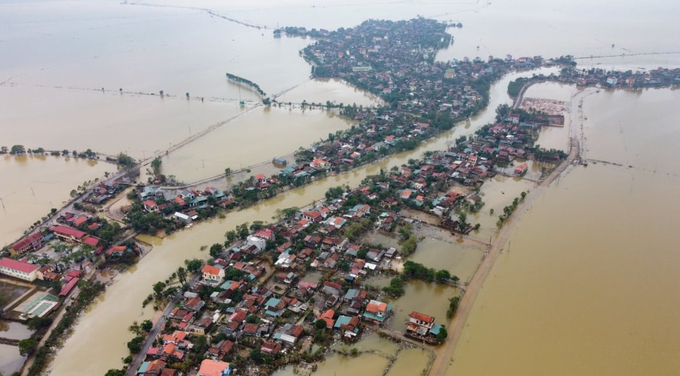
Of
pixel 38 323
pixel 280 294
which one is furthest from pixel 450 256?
pixel 38 323

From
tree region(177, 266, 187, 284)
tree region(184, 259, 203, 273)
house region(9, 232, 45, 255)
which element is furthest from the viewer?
house region(9, 232, 45, 255)

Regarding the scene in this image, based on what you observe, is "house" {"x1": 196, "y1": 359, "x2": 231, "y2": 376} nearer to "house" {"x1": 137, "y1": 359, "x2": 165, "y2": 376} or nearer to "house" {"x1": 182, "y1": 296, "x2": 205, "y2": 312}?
"house" {"x1": 137, "y1": 359, "x2": 165, "y2": 376}

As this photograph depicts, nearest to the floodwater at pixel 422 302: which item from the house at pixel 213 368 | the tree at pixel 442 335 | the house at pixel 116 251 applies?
the tree at pixel 442 335

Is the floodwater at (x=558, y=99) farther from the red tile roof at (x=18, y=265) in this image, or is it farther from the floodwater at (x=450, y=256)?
the red tile roof at (x=18, y=265)

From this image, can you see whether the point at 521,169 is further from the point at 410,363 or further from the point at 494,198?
the point at 410,363

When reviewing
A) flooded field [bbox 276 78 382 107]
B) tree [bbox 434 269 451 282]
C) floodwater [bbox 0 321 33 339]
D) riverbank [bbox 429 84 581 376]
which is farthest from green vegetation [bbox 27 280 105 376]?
flooded field [bbox 276 78 382 107]

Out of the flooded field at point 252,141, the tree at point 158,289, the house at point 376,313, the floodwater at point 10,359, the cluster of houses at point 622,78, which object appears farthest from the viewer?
the cluster of houses at point 622,78
